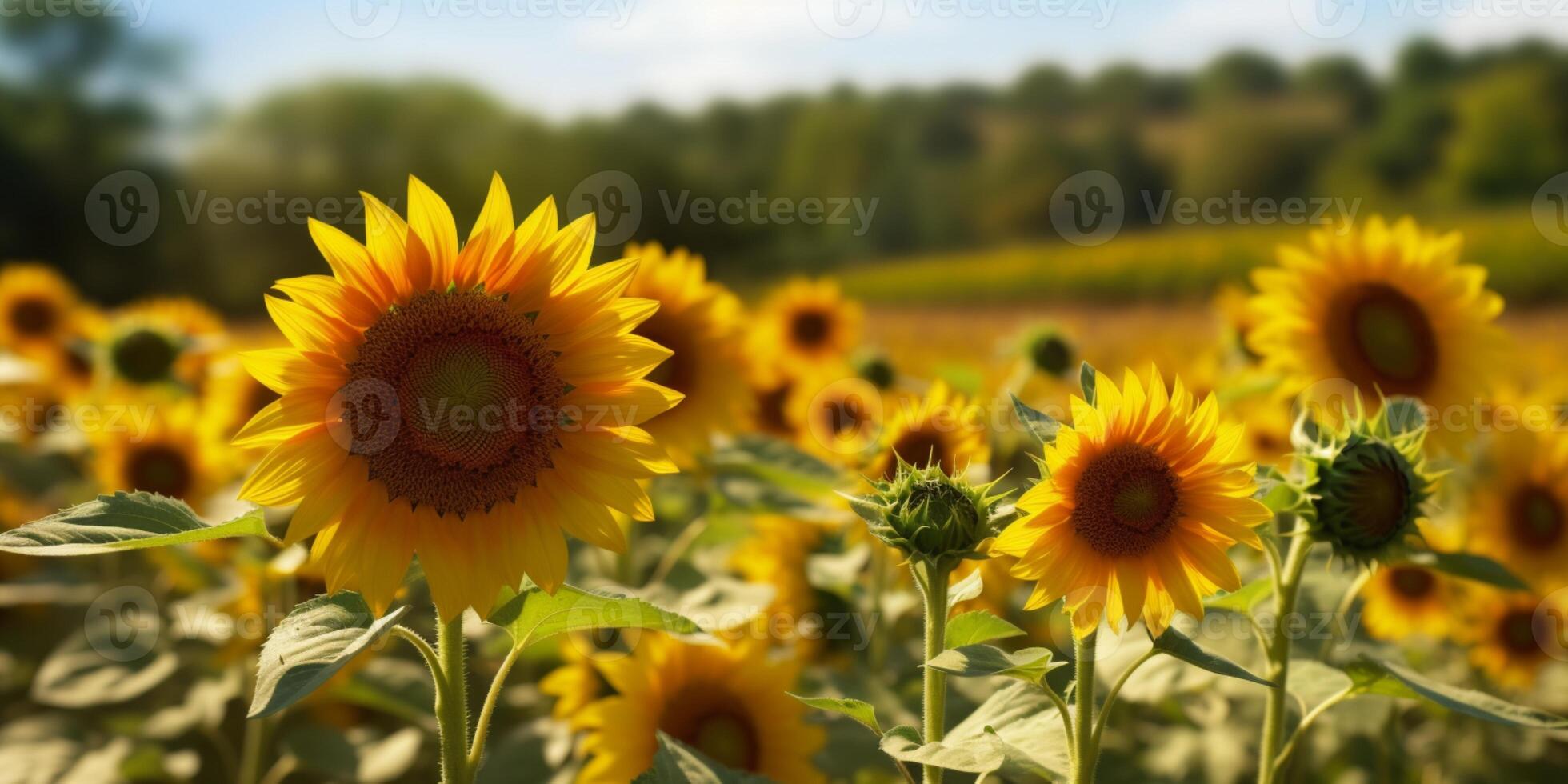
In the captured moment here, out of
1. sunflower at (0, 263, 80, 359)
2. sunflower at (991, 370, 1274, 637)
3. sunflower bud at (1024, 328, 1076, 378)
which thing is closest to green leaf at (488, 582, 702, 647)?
sunflower at (991, 370, 1274, 637)

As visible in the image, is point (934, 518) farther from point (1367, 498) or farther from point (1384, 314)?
point (1384, 314)

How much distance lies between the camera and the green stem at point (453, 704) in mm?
1306

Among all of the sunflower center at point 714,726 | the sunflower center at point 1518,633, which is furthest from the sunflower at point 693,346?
the sunflower center at point 1518,633

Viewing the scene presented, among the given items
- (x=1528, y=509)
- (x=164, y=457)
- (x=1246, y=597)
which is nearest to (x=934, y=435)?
(x=1246, y=597)

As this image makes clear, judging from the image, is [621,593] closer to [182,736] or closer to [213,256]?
[182,736]

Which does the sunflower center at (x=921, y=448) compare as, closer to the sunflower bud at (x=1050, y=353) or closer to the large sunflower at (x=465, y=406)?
the large sunflower at (x=465, y=406)

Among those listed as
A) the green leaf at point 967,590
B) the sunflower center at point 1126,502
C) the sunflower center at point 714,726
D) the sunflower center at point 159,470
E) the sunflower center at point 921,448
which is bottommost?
the sunflower center at point 714,726

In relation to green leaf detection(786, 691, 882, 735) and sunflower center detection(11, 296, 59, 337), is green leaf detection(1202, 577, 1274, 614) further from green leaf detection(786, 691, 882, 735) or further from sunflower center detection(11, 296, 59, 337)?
sunflower center detection(11, 296, 59, 337)

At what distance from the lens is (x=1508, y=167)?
2227 centimetres

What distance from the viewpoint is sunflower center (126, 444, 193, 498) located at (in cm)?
319

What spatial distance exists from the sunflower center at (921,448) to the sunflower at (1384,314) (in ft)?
2.46

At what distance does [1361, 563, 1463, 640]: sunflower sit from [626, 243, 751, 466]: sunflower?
1.74 m

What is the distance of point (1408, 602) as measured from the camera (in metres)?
2.90

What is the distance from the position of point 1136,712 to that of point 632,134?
2312cm
